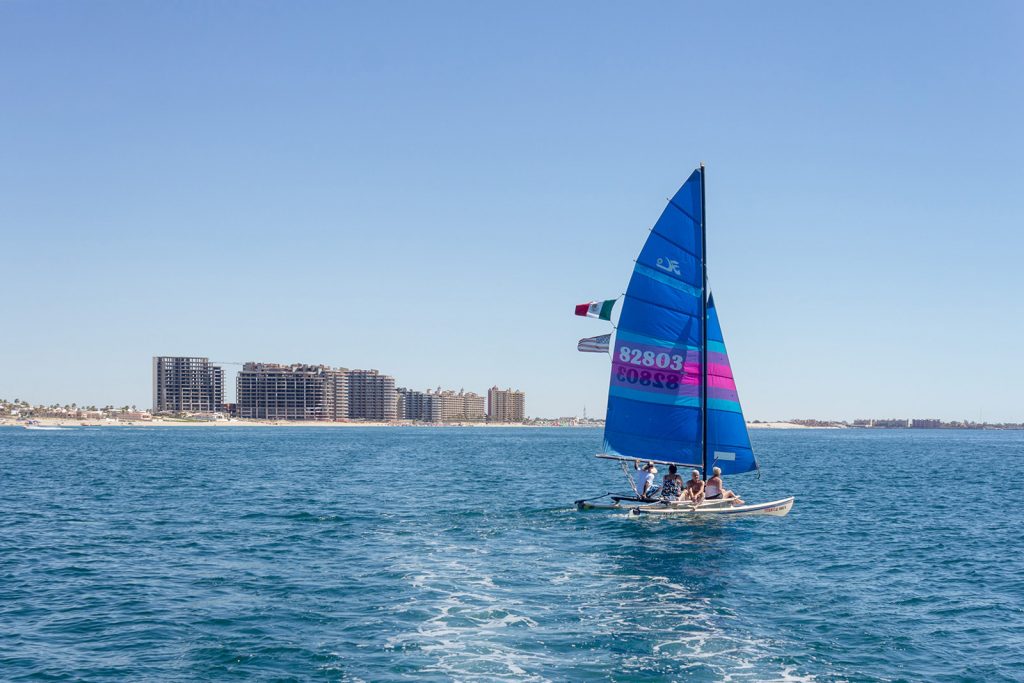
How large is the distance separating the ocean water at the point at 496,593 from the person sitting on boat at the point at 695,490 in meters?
1.33

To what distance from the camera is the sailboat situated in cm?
3906

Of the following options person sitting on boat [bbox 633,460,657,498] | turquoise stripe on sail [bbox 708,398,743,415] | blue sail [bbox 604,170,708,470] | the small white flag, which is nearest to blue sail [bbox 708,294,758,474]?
turquoise stripe on sail [bbox 708,398,743,415]

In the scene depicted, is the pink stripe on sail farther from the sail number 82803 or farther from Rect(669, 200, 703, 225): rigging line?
Rect(669, 200, 703, 225): rigging line

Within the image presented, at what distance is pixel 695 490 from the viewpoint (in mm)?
39594

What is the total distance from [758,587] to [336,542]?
1661cm

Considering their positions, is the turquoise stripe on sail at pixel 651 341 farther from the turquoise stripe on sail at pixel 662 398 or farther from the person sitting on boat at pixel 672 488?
the person sitting on boat at pixel 672 488

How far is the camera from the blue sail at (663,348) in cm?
3900

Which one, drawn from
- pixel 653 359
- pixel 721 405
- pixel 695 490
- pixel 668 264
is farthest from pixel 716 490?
pixel 668 264

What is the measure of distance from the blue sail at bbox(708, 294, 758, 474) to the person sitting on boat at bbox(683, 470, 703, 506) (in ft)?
4.51

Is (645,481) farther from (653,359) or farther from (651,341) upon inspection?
(651,341)

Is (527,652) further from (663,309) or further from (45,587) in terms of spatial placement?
(663,309)

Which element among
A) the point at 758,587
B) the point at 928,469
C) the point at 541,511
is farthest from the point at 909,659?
the point at 928,469

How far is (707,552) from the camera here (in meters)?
31.9

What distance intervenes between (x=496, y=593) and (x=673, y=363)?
1875cm
